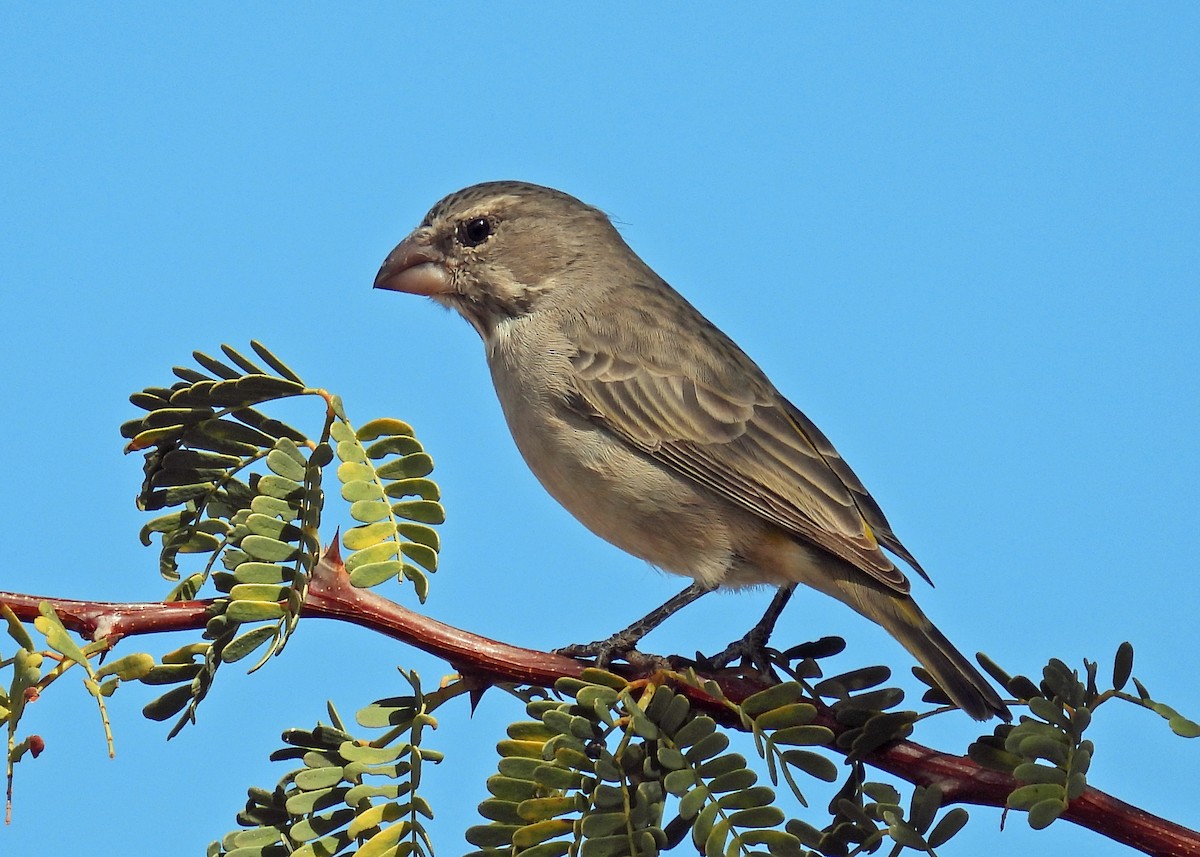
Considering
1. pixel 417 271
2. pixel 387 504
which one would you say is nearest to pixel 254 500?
pixel 387 504

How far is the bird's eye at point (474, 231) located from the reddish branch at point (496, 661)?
2.91 m

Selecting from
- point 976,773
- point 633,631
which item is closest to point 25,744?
point 976,773

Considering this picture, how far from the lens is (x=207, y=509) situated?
347cm

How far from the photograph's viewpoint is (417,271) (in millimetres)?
5762

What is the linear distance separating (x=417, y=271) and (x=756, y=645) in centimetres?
260

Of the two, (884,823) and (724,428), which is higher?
(724,428)

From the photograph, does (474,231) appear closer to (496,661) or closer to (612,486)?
(612,486)

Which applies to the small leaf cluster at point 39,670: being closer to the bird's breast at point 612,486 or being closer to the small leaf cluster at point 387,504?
the small leaf cluster at point 387,504

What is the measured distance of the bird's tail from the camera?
341cm

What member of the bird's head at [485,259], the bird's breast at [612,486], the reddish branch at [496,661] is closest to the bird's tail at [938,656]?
the reddish branch at [496,661]

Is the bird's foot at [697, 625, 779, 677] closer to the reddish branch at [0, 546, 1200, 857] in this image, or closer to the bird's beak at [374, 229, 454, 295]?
the reddish branch at [0, 546, 1200, 857]

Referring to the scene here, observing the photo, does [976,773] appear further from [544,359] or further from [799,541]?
[544,359]

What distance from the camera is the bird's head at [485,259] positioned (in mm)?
5738

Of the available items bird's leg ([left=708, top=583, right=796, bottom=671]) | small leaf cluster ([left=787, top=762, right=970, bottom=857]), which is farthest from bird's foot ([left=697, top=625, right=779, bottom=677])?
small leaf cluster ([left=787, top=762, right=970, bottom=857])
